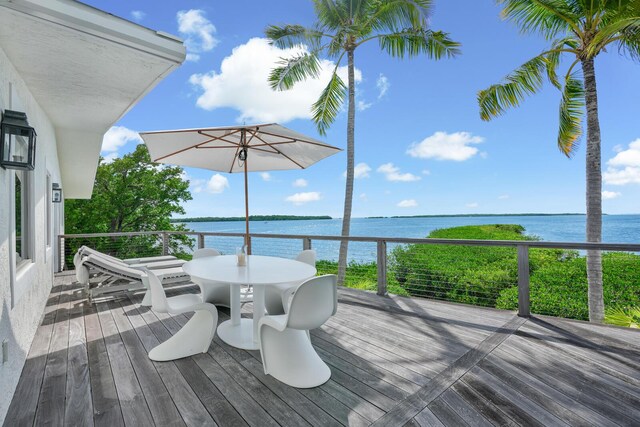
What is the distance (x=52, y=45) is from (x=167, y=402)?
2577 millimetres

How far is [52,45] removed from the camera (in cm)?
222

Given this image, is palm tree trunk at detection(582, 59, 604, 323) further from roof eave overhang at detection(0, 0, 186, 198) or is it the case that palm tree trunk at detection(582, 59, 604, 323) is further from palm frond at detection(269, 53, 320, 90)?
roof eave overhang at detection(0, 0, 186, 198)

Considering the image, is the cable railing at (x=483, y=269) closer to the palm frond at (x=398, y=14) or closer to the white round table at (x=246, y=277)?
the white round table at (x=246, y=277)

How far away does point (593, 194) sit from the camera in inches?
226

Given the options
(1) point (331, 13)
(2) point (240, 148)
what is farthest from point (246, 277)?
(1) point (331, 13)

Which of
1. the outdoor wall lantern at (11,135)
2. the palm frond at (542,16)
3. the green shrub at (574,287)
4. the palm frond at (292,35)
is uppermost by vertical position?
the palm frond at (292,35)

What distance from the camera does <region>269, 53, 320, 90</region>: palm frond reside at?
8820 mm

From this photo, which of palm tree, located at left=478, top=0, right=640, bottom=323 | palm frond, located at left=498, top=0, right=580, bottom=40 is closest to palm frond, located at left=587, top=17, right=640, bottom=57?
palm tree, located at left=478, top=0, right=640, bottom=323

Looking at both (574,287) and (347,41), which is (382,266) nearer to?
(574,287)

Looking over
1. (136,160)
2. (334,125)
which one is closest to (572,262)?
(334,125)

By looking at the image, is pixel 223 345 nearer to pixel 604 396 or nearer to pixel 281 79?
pixel 604 396

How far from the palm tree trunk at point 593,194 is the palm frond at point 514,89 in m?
1.05

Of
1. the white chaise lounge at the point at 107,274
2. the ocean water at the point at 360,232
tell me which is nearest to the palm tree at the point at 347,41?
the ocean water at the point at 360,232

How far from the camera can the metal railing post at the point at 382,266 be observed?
4703mm
